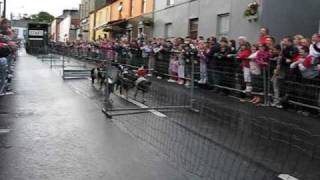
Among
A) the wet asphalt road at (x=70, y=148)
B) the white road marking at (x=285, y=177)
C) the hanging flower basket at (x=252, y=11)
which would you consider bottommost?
the wet asphalt road at (x=70, y=148)

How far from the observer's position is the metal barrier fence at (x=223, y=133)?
7.34 m

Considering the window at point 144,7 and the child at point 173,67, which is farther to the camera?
the window at point 144,7

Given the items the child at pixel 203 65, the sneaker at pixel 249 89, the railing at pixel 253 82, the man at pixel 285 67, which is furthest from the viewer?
the child at pixel 203 65

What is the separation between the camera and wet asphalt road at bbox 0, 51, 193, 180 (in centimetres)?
684

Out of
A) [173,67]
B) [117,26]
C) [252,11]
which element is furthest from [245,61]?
[117,26]

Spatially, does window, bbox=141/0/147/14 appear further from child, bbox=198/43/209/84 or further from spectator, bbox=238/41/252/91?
spectator, bbox=238/41/252/91

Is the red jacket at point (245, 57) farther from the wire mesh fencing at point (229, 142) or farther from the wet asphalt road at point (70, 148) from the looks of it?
the wet asphalt road at point (70, 148)

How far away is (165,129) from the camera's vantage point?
34.0 ft

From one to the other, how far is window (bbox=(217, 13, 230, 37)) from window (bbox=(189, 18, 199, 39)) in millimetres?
3032

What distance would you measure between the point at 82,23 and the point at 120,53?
58329 mm

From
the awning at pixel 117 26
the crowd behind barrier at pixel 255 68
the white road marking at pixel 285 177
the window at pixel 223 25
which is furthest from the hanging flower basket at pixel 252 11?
the awning at pixel 117 26

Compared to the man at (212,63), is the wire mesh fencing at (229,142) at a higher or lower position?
lower

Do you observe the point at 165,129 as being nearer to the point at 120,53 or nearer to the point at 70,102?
the point at 70,102

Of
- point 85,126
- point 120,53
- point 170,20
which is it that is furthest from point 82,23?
point 85,126
